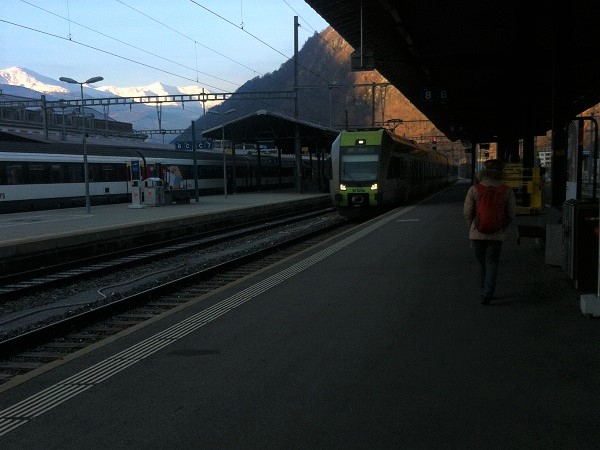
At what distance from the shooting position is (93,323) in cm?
795

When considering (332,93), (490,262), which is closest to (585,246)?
(490,262)

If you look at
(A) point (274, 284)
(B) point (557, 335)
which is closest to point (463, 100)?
(A) point (274, 284)

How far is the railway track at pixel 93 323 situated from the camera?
6.42m

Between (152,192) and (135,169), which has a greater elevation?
(135,169)

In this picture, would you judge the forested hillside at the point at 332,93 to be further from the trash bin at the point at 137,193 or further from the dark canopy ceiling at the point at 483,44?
the trash bin at the point at 137,193

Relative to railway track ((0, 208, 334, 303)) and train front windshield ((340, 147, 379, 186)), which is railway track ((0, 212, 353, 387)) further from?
train front windshield ((340, 147, 379, 186))

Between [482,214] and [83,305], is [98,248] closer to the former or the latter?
[83,305]

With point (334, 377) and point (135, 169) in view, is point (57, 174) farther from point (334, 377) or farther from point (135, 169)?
point (334, 377)

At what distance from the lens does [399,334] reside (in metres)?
5.79

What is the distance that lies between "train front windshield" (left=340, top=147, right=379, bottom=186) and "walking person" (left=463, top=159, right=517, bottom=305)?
15314 mm

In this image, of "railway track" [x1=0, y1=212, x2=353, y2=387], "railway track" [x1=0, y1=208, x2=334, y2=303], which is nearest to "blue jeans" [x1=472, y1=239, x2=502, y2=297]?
"railway track" [x1=0, y1=212, x2=353, y2=387]

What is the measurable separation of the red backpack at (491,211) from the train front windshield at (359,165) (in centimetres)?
1545

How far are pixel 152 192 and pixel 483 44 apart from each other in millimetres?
15212

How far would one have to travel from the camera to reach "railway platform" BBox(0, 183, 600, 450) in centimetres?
368
